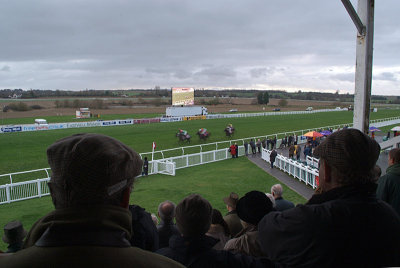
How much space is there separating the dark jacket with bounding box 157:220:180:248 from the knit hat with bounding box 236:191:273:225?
128 cm

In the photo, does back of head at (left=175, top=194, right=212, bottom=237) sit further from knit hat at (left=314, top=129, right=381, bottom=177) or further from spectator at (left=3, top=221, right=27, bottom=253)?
spectator at (left=3, top=221, right=27, bottom=253)

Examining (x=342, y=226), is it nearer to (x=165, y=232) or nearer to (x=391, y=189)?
(x=391, y=189)

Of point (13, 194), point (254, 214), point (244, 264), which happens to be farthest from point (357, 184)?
point (13, 194)

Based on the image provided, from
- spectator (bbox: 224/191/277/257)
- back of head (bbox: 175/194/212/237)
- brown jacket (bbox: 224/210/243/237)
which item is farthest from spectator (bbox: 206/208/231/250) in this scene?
back of head (bbox: 175/194/212/237)

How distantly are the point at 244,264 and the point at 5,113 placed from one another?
62.9 m

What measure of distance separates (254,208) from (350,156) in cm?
97

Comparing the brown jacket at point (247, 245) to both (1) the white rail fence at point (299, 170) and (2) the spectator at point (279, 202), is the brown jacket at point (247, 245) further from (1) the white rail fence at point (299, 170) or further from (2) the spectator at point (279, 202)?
(1) the white rail fence at point (299, 170)

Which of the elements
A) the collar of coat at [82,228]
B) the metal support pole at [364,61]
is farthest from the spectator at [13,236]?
the metal support pole at [364,61]

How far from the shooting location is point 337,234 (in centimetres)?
139

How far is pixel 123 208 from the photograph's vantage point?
3.64 ft

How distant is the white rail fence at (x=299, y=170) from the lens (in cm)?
1177

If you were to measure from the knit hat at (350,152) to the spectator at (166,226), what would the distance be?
226cm

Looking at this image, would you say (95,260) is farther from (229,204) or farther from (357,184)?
(229,204)

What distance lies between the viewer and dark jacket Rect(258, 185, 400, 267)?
139cm
